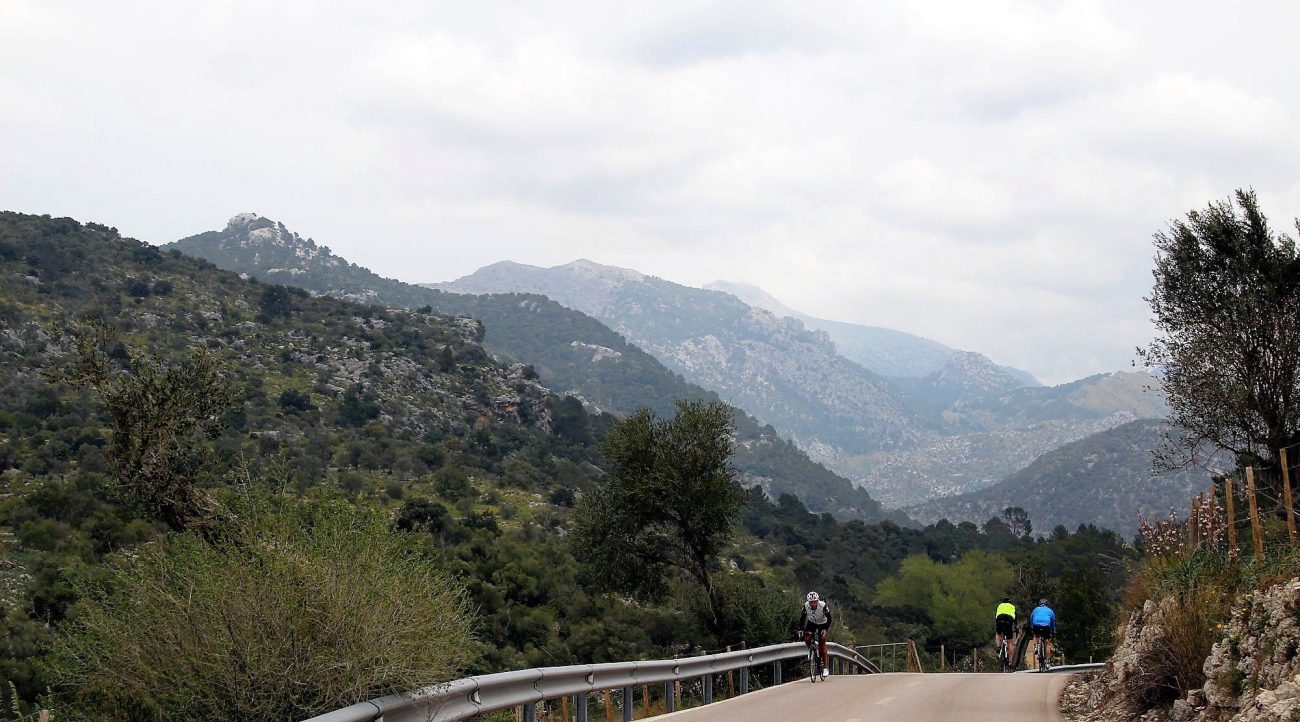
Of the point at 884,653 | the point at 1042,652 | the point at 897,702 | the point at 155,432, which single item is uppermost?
the point at 155,432

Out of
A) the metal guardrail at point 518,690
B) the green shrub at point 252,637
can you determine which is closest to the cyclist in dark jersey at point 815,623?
the metal guardrail at point 518,690

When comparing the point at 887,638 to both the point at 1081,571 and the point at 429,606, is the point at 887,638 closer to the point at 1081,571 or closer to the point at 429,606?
the point at 1081,571

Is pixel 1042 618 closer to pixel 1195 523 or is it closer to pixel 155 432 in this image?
pixel 1195 523

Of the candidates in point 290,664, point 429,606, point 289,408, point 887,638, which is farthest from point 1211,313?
point 289,408

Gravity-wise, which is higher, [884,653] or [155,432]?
[155,432]

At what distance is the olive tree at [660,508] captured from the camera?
105ft

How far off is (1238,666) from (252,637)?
859 centimetres

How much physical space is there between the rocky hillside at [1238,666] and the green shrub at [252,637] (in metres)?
6.80

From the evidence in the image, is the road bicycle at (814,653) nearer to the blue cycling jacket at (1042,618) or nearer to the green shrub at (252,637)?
the blue cycling jacket at (1042,618)

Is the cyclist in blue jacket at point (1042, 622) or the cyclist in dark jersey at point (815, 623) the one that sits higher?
the cyclist in dark jersey at point (815, 623)

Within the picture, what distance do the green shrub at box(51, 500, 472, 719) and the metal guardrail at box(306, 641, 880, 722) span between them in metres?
0.20

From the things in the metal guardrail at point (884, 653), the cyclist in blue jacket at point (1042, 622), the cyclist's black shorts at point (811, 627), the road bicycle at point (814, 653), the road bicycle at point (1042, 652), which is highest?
the cyclist's black shorts at point (811, 627)

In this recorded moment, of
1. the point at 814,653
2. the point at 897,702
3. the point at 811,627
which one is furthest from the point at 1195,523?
the point at 814,653

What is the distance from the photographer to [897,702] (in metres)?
15.7
